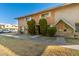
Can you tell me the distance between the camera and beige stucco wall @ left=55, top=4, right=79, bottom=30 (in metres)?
3.46

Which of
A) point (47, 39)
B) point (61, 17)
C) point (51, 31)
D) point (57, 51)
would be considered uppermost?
point (61, 17)

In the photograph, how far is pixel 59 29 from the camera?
11.7 feet

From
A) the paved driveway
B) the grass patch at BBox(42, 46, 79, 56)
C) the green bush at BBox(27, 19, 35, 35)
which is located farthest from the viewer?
the green bush at BBox(27, 19, 35, 35)

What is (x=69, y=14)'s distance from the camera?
350 cm

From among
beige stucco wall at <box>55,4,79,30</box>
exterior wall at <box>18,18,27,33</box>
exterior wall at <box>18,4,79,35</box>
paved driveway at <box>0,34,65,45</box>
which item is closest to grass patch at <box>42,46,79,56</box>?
paved driveway at <box>0,34,65,45</box>

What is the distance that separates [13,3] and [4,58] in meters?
1.18

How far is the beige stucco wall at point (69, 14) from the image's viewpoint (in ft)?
11.4

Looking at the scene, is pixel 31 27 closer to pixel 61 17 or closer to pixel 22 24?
pixel 22 24

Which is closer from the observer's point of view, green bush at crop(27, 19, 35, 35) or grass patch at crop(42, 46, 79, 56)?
grass patch at crop(42, 46, 79, 56)

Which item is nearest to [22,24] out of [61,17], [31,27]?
[31,27]

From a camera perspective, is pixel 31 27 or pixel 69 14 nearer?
pixel 69 14

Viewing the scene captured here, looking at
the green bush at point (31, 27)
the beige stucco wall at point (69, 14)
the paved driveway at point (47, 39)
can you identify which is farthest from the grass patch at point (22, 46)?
the beige stucco wall at point (69, 14)

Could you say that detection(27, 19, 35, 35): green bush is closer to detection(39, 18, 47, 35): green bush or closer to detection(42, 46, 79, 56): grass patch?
detection(39, 18, 47, 35): green bush

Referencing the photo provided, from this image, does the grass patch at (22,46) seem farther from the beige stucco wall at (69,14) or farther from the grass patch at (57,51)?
the beige stucco wall at (69,14)
